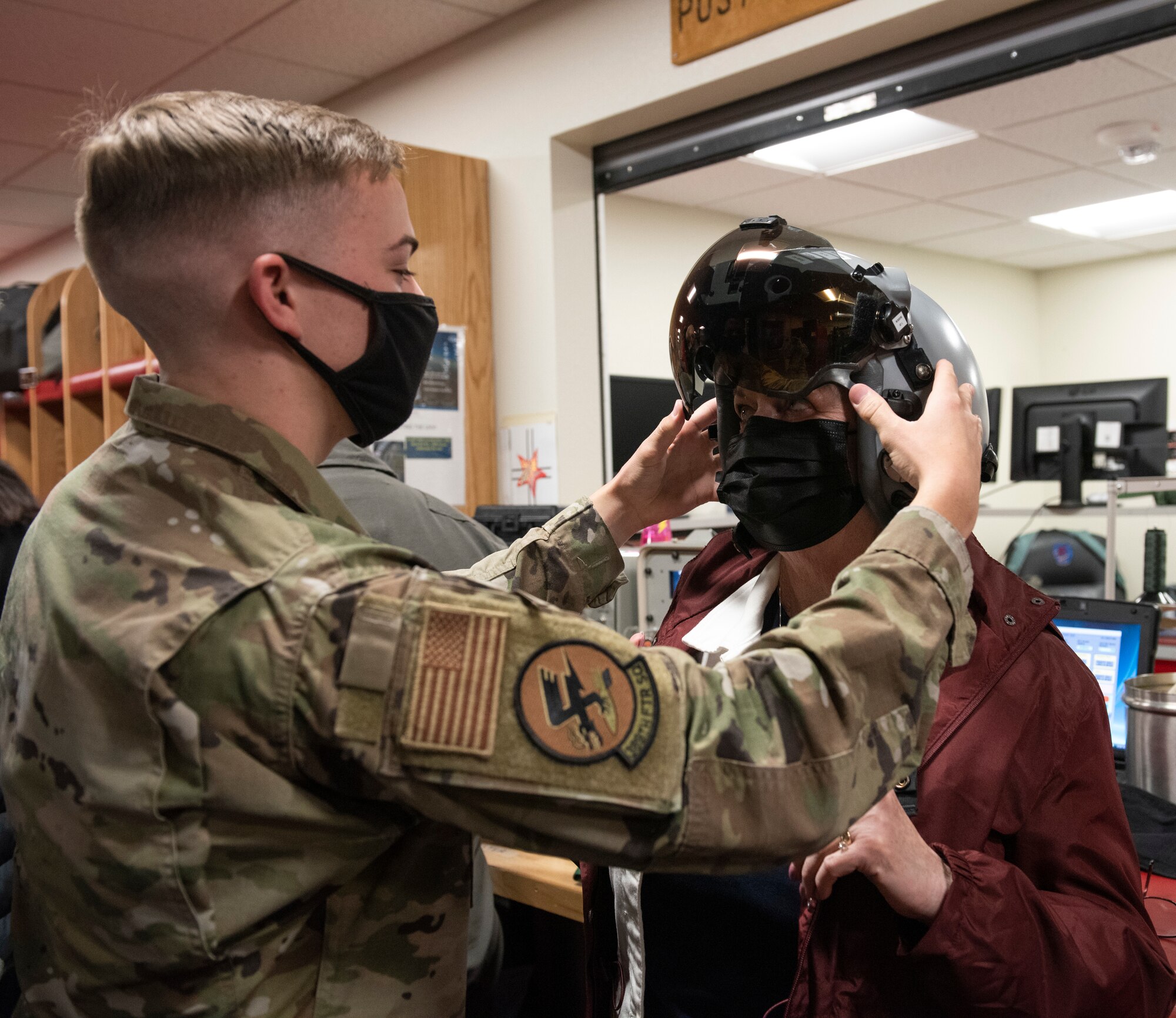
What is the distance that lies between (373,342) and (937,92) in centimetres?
194

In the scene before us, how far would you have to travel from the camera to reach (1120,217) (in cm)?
648

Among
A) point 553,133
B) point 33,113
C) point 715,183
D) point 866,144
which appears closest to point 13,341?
point 33,113

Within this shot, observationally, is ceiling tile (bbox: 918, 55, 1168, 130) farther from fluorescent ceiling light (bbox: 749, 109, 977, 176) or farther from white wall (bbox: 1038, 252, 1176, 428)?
white wall (bbox: 1038, 252, 1176, 428)

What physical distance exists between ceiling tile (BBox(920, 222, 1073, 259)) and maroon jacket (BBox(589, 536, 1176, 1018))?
6.22 metres

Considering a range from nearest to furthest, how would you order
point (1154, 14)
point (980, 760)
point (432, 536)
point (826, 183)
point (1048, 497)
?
point (980, 760) → point (432, 536) → point (1154, 14) → point (826, 183) → point (1048, 497)

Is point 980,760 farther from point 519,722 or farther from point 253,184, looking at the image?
point 253,184

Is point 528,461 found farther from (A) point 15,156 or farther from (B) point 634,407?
(A) point 15,156

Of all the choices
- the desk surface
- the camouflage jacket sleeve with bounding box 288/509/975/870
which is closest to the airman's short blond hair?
the camouflage jacket sleeve with bounding box 288/509/975/870

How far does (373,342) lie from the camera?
3.03 feet

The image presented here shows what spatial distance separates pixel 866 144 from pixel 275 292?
4.42 meters

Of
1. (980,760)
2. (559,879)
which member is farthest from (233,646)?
(559,879)

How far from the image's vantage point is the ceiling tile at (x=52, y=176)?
4590mm

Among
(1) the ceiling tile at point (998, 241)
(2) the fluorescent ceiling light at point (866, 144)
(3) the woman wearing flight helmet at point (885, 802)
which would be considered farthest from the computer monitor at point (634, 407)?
(1) the ceiling tile at point (998, 241)

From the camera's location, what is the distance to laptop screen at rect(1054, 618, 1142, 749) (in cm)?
209
